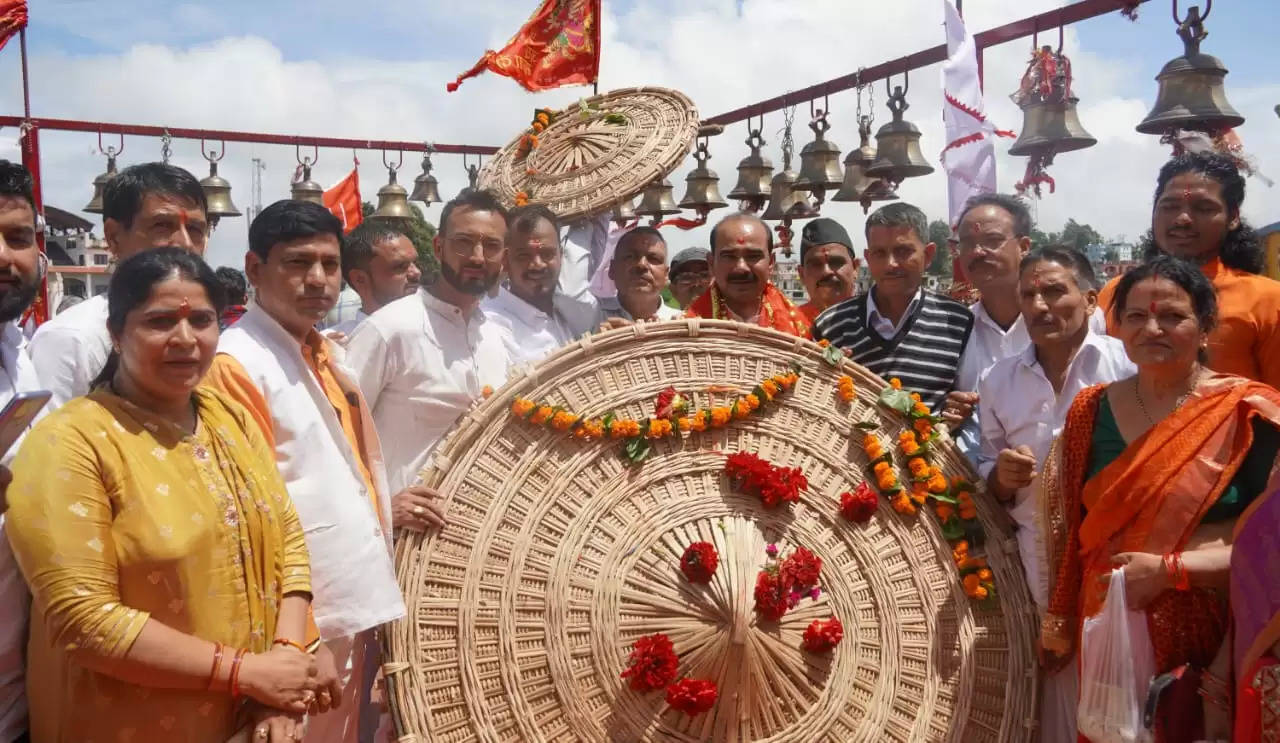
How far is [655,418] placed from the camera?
331cm

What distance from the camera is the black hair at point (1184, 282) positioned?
9.55 ft

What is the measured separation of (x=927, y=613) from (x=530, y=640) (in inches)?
53.9

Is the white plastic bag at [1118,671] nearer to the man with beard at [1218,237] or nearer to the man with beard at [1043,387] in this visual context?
the man with beard at [1043,387]

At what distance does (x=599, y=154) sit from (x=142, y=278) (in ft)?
8.82

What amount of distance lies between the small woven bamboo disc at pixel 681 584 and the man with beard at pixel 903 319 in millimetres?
487

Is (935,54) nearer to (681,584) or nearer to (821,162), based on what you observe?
(821,162)

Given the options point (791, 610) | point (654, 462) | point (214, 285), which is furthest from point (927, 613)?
point (214, 285)

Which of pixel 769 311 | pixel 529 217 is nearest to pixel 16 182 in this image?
pixel 529 217

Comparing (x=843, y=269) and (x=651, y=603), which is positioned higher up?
(x=843, y=269)

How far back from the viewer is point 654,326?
134 inches

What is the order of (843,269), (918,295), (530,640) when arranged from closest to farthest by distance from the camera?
(530,640), (918,295), (843,269)

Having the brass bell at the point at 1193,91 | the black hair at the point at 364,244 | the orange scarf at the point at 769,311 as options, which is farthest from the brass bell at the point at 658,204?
the orange scarf at the point at 769,311

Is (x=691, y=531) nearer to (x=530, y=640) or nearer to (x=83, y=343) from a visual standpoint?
(x=530, y=640)

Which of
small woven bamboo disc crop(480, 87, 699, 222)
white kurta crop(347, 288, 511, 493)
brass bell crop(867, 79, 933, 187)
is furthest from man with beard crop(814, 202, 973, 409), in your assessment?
brass bell crop(867, 79, 933, 187)
